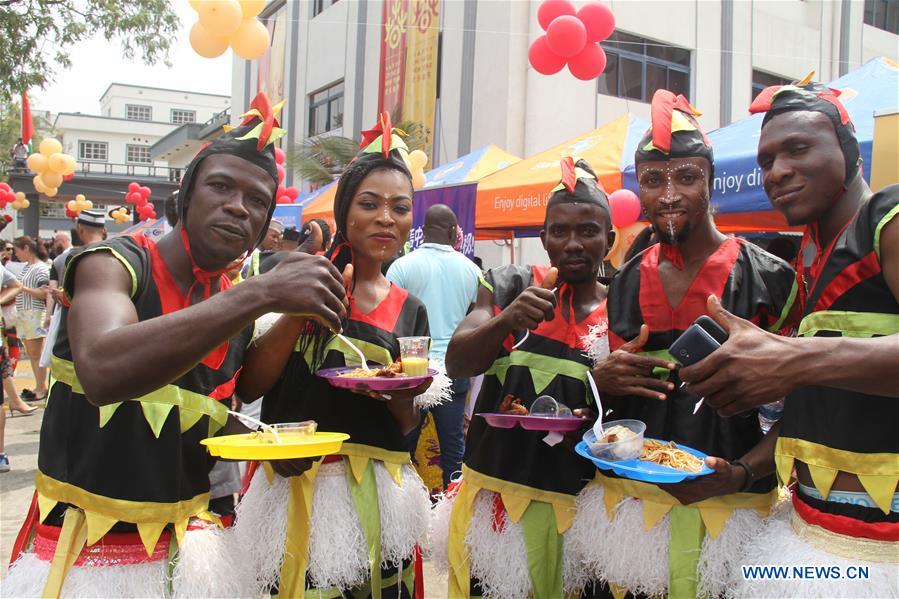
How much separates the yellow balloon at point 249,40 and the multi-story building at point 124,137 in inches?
1113

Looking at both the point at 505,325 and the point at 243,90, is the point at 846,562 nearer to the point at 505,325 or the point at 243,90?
the point at 505,325

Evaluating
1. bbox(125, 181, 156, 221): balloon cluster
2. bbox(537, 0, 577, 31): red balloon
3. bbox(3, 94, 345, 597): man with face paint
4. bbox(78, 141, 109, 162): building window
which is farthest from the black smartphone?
bbox(78, 141, 109, 162): building window

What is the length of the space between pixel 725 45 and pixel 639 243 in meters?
16.3

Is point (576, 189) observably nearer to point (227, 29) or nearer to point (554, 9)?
point (227, 29)

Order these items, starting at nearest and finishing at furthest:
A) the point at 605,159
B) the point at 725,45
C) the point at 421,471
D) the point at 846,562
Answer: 1. the point at 846,562
2. the point at 421,471
3. the point at 605,159
4. the point at 725,45

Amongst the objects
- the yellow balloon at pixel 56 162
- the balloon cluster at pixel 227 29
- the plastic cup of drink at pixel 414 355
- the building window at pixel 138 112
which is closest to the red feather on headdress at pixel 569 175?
the plastic cup of drink at pixel 414 355

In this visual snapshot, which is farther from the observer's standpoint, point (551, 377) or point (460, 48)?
point (460, 48)

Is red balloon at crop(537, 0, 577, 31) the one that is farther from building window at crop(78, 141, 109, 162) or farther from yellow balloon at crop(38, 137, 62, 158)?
building window at crop(78, 141, 109, 162)

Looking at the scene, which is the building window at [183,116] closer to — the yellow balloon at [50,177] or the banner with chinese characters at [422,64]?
the banner with chinese characters at [422,64]

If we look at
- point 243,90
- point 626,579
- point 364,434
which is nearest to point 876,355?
point 626,579

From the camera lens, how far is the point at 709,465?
1921 millimetres

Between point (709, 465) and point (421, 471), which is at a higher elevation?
point (709, 465)

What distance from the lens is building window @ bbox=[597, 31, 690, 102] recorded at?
15094 millimetres

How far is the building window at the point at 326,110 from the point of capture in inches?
858
